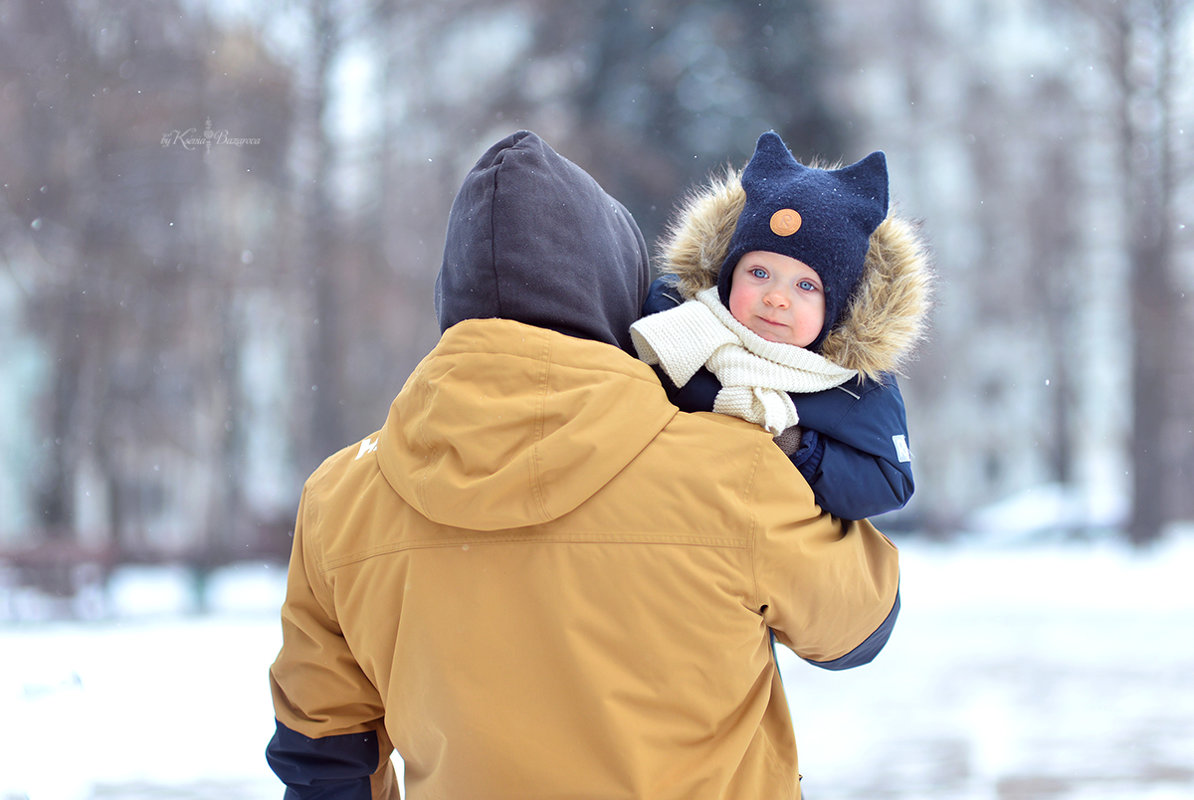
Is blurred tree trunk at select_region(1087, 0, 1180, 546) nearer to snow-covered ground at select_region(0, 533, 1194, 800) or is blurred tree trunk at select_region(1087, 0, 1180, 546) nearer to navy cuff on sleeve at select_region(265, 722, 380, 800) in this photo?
snow-covered ground at select_region(0, 533, 1194, 800)

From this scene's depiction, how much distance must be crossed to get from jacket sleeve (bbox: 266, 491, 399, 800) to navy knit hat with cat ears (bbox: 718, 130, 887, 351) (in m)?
0.77

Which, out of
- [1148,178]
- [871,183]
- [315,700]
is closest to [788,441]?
[871,183]

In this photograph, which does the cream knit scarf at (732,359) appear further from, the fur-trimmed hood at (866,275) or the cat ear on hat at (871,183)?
the cat ear on hat at (871,183)

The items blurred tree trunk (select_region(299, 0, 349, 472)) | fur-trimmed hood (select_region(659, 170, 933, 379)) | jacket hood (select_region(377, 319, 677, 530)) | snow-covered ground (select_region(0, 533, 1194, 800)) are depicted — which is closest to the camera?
jacket hood (select_region(377, 319, 677, 530))

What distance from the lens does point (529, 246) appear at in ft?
4.53

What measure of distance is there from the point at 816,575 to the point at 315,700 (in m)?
0.73

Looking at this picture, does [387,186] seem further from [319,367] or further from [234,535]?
[234,535]

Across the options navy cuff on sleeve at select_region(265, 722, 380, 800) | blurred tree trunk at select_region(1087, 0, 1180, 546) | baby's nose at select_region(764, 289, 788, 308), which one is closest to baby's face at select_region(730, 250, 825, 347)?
baby's nose at select_region(764, 289, 788, 308)

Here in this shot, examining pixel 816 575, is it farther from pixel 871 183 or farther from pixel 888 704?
pixel 888 704

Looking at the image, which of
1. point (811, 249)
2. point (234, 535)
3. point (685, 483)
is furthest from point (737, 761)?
point (234, 535)

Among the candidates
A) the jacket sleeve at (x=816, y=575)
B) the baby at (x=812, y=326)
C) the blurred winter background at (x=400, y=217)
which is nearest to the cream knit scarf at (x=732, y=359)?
the baby at (x=812, y=326)

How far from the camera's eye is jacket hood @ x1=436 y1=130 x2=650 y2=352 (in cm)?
138

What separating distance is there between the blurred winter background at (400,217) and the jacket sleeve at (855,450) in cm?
676

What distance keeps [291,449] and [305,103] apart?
16.3ft
